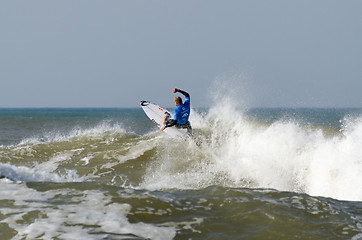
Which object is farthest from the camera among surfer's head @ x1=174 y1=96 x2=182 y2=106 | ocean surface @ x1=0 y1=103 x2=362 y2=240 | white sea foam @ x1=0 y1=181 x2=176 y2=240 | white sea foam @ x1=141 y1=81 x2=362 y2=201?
surfer's head @ x1=174 y1=96 x2=182 y2=106

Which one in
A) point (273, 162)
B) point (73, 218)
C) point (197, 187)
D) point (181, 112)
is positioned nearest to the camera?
point (73, 218)

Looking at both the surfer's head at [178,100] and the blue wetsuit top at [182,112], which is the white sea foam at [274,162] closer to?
the blue wetsuit top at [182,112]

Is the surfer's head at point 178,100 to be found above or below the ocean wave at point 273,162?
above

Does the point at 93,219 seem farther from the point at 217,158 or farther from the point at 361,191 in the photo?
the point at 217,158

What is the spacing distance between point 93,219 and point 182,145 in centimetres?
873

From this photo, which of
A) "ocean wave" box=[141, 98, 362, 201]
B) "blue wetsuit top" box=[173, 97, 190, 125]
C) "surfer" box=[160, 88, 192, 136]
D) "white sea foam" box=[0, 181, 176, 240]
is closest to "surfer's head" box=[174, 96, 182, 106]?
"surfer" box=[160, 88, 192, 136]

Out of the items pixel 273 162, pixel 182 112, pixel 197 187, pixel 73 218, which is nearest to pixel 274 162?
pixel 273 162

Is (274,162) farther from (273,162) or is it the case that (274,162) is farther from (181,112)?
(181,112)

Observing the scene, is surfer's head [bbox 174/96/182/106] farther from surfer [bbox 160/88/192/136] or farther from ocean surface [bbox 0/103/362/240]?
ocean surface [bbox 0/103/362/240]

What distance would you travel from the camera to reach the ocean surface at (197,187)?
459cm

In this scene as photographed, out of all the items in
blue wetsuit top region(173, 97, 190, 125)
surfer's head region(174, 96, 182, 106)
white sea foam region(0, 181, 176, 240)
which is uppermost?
surfer's head region(174, 96, 182, 106)

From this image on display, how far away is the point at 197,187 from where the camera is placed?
Result: 339 inches


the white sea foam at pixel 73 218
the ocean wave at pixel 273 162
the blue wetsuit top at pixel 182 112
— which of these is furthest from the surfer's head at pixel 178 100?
the white sea foam at pixel 73 218

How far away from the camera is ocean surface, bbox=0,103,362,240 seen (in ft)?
15.1
